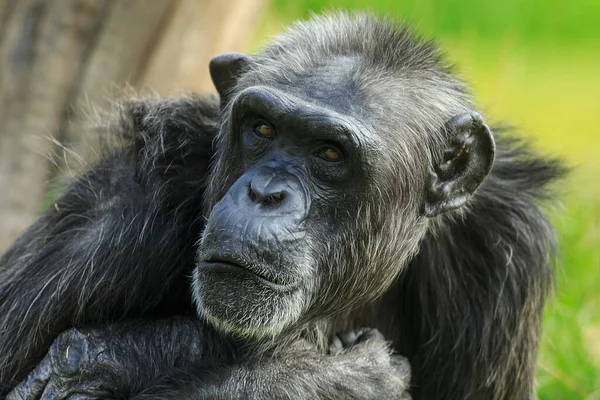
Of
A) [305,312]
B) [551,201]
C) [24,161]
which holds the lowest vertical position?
[24,161]

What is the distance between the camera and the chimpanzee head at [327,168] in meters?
5.00

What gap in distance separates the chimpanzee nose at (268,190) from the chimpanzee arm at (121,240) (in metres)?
0.95

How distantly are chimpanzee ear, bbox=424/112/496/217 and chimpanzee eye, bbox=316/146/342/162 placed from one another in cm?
74

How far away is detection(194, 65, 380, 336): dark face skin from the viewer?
194 inches

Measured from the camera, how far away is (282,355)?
5.70 meters

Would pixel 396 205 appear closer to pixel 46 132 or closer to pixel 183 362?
pixel 183 362

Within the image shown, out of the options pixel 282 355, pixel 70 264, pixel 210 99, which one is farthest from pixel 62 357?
pixel 210 99

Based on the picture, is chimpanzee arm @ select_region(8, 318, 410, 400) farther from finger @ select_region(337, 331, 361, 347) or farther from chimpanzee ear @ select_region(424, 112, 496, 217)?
chimpanzee ear @ select_region(424, 112, 496, 217)

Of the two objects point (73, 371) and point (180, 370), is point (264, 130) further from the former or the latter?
point (73, 371)

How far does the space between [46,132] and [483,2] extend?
31.5 feet

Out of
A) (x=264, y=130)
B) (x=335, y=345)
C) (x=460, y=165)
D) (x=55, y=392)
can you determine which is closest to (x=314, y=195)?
(x=264, y=130)

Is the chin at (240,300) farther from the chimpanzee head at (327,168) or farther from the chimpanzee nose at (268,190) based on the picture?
the chimpanzee nose at (268,190)

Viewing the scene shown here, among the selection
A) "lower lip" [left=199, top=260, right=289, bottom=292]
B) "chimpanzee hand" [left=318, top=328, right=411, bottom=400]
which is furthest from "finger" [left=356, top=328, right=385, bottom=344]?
"lower lip" [left=199, top=260, right=289, bottom=292]

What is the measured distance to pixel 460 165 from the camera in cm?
571
